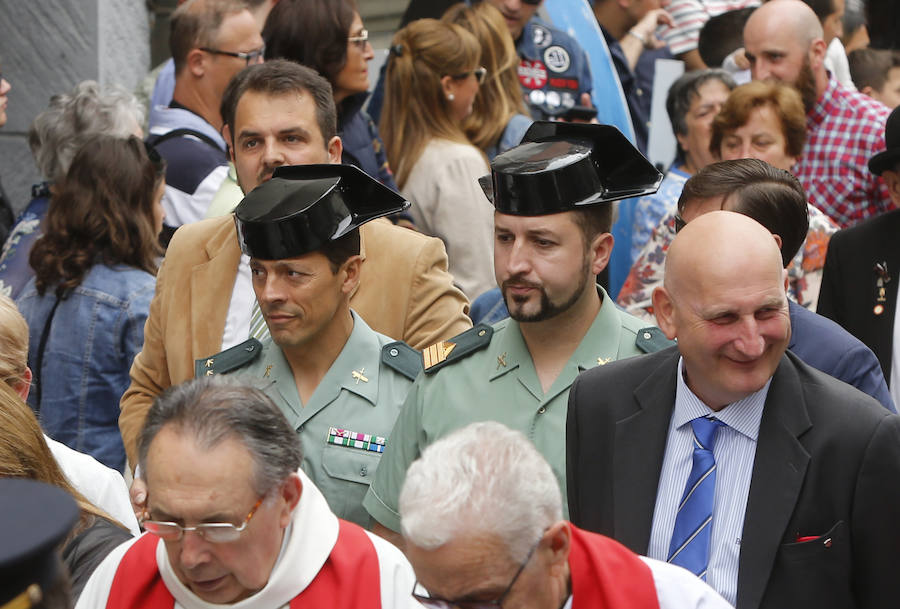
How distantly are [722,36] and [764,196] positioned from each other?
14.9ft

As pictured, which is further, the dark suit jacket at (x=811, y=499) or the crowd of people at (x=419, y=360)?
the dark suit jacket at (x=811, y=499)

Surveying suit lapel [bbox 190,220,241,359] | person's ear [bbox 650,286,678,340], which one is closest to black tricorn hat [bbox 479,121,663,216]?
person's ear [bbox 650,286,678,340]

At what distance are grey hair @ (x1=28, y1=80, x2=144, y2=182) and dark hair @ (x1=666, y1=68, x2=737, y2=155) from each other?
2742 mm

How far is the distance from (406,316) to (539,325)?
0.67 metres

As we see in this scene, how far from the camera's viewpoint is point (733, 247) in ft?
10.4

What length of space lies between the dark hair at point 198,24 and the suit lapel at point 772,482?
3590mm

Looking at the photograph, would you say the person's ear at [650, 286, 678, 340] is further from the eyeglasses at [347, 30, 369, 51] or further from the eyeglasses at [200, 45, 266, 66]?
the eyeglasses at [200, 45, 266, 66]

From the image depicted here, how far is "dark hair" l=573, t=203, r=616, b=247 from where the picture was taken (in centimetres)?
367

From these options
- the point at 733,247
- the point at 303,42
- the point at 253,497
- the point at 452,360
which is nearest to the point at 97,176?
the point at 303,42

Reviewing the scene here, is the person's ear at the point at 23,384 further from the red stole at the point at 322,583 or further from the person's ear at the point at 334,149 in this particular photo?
the person's ear at the point at 334,149

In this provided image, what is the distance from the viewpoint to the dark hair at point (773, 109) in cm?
566

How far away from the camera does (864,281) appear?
472 centimetres

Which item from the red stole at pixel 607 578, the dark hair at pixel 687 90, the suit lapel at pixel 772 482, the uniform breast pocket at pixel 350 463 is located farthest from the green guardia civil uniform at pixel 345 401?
the dark hair at pixel 687 90

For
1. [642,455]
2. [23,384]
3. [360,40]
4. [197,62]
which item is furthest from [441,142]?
[642,455]
